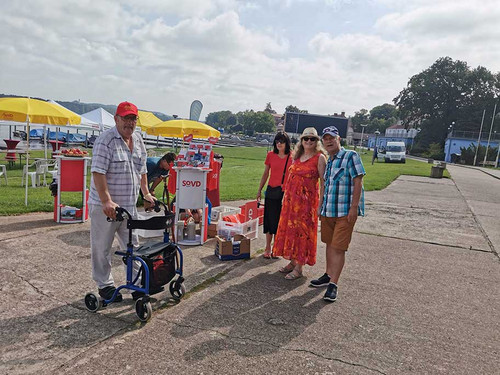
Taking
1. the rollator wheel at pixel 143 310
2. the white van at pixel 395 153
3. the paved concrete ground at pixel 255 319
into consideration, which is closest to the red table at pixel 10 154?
the paved concrete ground at pixel 255 319

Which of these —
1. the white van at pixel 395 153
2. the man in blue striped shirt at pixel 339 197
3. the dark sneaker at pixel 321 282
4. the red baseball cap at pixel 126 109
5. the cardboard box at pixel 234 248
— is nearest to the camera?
the red baseball cap at pixel 126 109

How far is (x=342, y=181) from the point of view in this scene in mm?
4082

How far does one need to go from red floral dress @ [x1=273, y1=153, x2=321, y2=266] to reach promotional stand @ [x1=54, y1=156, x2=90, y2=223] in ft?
13.6

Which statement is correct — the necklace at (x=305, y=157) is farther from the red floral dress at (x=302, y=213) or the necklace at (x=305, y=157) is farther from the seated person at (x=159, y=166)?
the seated person at (x=159, y=166)

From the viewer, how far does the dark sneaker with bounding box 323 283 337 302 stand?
4047mm

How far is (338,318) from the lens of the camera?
3676mm

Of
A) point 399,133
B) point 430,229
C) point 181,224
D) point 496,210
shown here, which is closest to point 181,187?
point 181,224

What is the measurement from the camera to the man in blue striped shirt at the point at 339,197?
158 inches

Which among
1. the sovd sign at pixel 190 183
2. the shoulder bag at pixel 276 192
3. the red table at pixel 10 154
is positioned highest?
the shoulder bag at pixel 276 192

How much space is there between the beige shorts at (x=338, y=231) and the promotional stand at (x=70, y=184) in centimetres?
466

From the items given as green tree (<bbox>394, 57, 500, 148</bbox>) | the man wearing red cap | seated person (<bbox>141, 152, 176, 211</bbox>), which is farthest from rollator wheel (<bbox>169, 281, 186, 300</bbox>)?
green tree (<bbox>394, 57, 500, 148</bbox>)

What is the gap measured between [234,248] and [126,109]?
8.54 ft

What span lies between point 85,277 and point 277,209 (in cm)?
262

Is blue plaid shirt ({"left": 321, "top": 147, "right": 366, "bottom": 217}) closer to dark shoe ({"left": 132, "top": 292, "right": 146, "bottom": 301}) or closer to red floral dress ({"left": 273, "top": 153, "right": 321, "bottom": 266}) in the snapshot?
red floral dress ({"left": 273, "top": 153, "right": 321, "bottom": 266})
